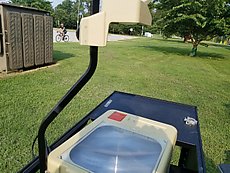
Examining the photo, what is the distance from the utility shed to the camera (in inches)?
175

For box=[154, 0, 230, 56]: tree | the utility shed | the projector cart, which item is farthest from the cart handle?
box=[154, 0, 230, 56]: tree

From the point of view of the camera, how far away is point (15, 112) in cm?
285

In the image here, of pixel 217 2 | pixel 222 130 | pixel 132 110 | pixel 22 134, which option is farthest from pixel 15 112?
pixel 217 2

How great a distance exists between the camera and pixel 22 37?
475 cm

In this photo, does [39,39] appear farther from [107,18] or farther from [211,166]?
[107,18]

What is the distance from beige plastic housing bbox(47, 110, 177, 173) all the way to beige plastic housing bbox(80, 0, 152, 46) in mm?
414

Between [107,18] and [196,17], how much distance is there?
10568 mm

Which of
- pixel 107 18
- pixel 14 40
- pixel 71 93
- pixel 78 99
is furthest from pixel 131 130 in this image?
pixel 14 40

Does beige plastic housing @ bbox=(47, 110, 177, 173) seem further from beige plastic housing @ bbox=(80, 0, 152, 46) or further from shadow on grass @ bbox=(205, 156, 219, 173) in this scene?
shadow on grass @ bbox=(205, 156, 219, 173)

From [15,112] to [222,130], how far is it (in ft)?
9.54

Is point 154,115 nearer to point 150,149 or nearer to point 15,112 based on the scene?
point 150,149

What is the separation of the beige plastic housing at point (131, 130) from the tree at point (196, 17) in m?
9.94

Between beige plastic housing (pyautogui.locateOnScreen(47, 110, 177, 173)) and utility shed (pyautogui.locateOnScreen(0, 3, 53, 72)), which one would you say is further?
utility shed (pyautogui.locateOnScreen(0, 3, 53, 72))

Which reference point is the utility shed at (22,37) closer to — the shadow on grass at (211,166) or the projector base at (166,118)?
the projector base at (166,118)
